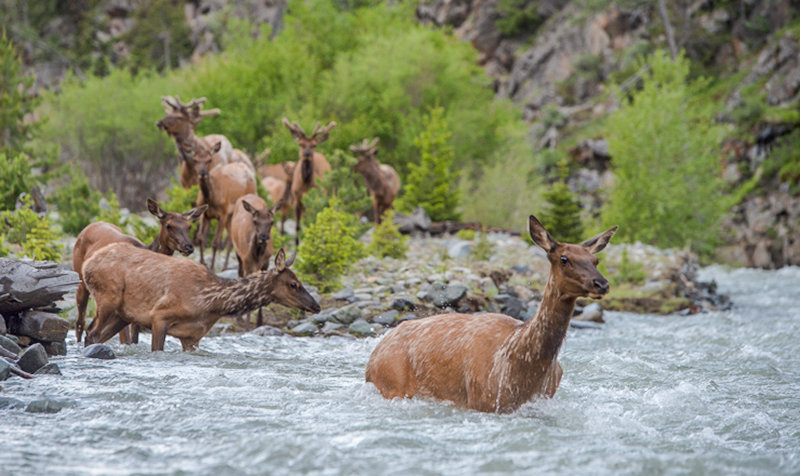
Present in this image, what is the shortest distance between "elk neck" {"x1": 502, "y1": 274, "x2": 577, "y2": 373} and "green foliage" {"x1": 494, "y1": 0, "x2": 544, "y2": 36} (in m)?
54.4

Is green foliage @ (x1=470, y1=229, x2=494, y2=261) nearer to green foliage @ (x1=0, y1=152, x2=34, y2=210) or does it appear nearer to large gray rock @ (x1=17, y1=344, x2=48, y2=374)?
green foliage @ (x1=0, y1=152, x2=34, y2=210)

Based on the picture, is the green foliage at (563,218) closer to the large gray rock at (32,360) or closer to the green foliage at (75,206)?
the green foliage at (75,206)

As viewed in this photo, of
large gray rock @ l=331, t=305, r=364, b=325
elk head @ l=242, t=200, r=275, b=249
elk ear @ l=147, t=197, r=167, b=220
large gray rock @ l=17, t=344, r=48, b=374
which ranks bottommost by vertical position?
large gray rock @ l=331, t=305, r=364, b=325

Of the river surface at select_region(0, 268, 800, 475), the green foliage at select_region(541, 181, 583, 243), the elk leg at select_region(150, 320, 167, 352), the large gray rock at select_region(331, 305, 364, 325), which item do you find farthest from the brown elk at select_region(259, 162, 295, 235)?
the elk leg at select_region(150, 320, 167, 352)

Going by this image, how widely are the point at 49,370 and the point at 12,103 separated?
1521 centimetres

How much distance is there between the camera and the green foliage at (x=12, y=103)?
63.2ft

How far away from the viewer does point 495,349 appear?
5.73 m

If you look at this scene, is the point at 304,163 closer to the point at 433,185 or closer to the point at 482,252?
the point at 482,252

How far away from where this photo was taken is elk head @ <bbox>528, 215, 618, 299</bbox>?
5027 mm

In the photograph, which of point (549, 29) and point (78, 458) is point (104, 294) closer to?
point (78, 458)

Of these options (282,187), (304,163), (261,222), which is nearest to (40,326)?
(261,222)

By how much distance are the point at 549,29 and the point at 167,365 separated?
52.7 metres

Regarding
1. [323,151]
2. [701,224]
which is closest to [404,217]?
[323,151]

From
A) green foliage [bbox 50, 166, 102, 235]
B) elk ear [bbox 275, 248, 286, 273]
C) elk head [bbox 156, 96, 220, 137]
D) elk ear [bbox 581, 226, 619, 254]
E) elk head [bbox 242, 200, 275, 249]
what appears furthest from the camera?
green foliage [bbox 50, 166, 102, 235]
